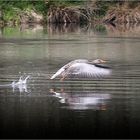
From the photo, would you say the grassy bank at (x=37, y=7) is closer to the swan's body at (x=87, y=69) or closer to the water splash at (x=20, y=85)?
the water splash at (x=20, y=85)

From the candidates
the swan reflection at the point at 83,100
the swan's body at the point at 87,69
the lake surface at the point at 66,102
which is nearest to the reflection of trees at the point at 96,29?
the lake surface at the point at 66,102

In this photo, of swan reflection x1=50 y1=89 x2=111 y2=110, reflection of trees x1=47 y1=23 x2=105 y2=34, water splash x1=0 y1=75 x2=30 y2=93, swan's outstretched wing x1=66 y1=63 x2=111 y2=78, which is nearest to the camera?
swan reflection x1=50 y1=89 x2=111 y2=110

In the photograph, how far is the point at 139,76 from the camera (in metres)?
13.7

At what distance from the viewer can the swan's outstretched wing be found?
11395 millimetres

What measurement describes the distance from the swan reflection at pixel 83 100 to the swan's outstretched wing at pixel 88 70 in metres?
0.46

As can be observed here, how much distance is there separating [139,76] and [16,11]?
3256cm

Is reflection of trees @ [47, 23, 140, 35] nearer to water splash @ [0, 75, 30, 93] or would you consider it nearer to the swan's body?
water splash @ [0, 75, 30, 93]

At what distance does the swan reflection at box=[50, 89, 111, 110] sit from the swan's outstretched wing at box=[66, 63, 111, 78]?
1.50 ft

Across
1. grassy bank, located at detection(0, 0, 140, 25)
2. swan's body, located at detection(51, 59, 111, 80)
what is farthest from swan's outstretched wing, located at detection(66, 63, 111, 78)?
grassy bank, located at detection(0, 0, 140, 25)

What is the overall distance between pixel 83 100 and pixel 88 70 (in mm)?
1414

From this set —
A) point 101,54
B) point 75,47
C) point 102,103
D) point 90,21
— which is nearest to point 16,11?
point 90,21

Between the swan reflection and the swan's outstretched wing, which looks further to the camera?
the swan's outstretched wing

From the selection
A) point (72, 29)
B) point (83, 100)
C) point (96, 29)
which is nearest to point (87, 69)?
point (83, 100)

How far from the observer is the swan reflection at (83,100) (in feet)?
31.7
